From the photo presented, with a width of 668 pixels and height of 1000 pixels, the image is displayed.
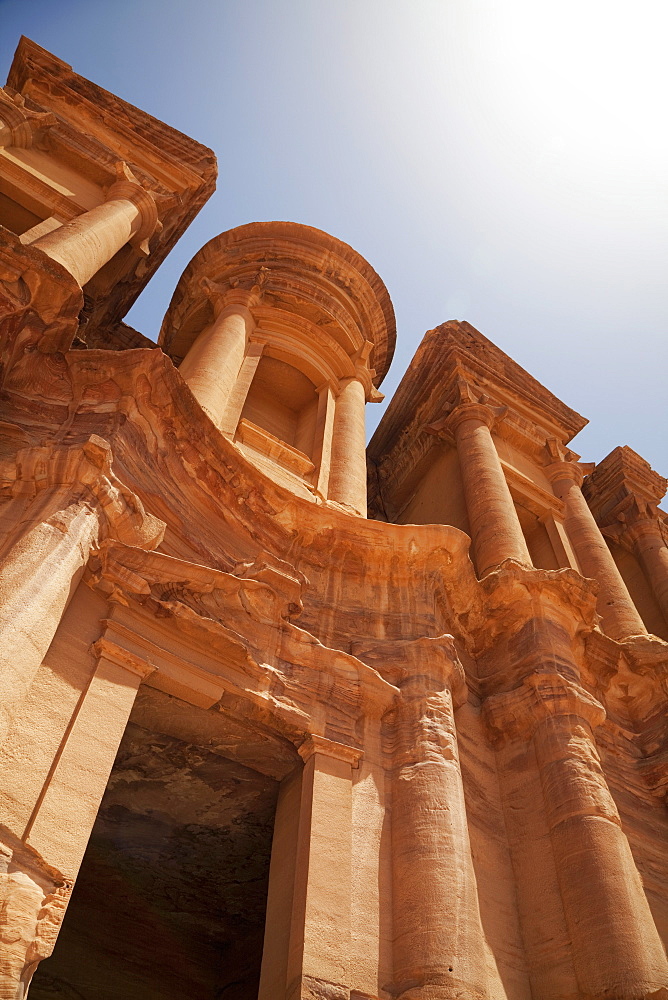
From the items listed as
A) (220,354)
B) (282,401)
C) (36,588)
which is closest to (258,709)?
(36,588)

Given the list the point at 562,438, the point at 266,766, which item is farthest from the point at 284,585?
the point at 562,438

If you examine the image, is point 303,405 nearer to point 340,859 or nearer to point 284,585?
point 284,585

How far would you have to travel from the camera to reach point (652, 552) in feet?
Answer: 59.1

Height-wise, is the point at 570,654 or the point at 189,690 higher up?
the point at 570,654

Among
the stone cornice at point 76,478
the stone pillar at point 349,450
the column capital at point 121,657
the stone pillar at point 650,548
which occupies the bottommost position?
the column capital at point 121,657

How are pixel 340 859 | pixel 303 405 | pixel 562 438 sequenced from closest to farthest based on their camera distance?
pixel 340 859, pixel 303 405, pixel 562 438

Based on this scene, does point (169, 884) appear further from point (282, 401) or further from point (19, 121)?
point (19, 121)

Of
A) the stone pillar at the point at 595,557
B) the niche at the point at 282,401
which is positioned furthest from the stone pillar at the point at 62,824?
the stone pillar at the point at 595,557

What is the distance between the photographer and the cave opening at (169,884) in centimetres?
751

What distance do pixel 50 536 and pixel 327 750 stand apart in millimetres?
3211

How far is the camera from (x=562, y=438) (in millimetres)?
18312

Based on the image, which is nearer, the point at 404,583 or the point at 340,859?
the point at 340,859

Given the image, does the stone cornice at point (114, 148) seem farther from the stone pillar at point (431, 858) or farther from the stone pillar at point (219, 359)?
the stone pillar at point (431, 858)

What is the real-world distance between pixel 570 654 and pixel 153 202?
9.77 m
